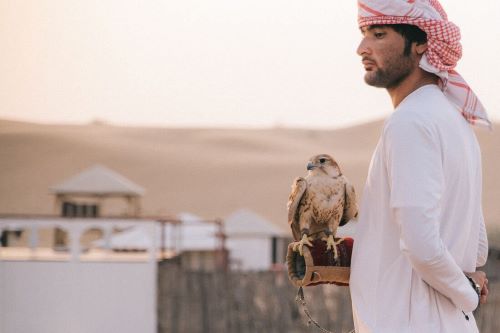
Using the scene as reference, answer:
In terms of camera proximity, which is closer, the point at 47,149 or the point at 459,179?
the point at 459,179

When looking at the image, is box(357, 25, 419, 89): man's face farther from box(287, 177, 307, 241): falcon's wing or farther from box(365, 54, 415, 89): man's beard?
box(287, 177, 307, 241): falcon's wing

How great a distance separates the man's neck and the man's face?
0.01 meters

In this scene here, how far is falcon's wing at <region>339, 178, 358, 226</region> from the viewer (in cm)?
410

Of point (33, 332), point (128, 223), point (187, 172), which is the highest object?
point (187, 172)

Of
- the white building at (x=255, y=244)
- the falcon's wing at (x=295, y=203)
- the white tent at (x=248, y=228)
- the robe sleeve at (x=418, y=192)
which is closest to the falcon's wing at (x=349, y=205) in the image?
the falcon's wing at (x=295, y=203)

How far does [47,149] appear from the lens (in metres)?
47.9

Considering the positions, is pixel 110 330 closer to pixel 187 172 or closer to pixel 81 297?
pixel 81 297

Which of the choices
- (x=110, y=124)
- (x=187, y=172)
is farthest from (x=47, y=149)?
(x=110, y=124)

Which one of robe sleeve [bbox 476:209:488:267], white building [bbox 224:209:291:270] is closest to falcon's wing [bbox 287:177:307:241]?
robe sleeve [bbox 476:209:488:267]

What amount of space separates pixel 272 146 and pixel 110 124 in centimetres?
733

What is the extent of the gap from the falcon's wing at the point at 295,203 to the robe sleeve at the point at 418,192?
63 cm

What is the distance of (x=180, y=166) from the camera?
1905 inches

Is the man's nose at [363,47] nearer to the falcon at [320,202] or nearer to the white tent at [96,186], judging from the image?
the falcon at [320,202]

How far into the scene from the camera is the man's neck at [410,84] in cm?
370
